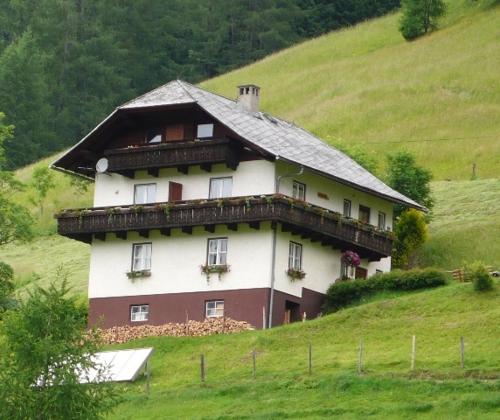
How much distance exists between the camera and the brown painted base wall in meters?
74.4

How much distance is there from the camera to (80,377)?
172ft

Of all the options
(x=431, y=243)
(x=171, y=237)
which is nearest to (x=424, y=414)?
(x=171, y=237)

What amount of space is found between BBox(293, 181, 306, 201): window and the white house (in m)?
0.08

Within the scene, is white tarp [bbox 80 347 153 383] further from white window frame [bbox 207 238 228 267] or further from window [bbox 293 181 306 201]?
window [bbox 293 181 306 201]

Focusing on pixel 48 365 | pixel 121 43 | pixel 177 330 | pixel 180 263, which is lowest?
pixel 48 365

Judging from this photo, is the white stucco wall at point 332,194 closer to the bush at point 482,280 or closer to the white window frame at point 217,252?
the white window frame at point 217,252

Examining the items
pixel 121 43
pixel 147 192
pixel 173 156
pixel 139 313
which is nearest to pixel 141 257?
pixel 139 313

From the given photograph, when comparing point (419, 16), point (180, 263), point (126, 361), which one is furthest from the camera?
point (419, 16)

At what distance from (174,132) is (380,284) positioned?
11.2 m

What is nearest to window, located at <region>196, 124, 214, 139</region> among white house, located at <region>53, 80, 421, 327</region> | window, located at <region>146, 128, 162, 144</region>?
white house, located at <region>53, 80, 421, 327</region>

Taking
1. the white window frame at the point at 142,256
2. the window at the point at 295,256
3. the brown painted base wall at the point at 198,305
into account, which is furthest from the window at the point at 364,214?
the white window frame at the point at 142,256

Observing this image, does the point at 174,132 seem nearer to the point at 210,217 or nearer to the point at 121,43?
the point at 210,217

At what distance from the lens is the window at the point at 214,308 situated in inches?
2955

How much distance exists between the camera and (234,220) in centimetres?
7475
